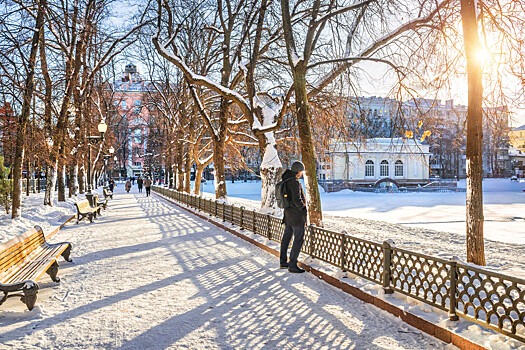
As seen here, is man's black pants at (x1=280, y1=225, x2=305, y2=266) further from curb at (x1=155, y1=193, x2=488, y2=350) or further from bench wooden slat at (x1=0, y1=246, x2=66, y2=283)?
bench wooden slat at (x1=0, y1=246, x2=66, y2=283)

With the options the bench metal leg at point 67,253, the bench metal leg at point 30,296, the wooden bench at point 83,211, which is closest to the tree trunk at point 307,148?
the bench metal leg at point 67,253

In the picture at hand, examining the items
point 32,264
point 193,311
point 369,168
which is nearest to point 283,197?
point 193,311

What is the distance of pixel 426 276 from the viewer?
507cm

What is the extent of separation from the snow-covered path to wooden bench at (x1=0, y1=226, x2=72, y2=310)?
251 millimetres

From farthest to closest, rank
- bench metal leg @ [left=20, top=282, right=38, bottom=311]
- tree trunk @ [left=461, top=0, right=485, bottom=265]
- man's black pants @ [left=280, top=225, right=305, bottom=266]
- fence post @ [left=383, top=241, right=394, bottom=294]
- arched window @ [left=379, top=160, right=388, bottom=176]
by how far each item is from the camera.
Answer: arched window @ [left=379, top=160, right=388, bottom=176]
man's black pants @ [left=280, top=225, right=305, bottom=266]
tree trunk @ [left=461, top=0, right=485, bottom=265]
fence post @ [left=383, top=241, right=394, bottom=294]
bench metal leg @ [left=20, top=282, right=38, bottom=311]

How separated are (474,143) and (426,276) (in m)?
3.01

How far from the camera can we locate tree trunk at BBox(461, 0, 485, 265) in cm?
706

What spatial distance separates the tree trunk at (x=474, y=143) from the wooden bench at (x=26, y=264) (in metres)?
6.46

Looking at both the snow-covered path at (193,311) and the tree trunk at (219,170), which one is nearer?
the snow-covered path at (193,311)

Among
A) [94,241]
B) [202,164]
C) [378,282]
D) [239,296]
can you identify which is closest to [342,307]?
[378,282]

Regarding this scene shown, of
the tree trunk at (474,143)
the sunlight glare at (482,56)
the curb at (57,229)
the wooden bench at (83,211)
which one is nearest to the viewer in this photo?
the tree trunk at (474,143)

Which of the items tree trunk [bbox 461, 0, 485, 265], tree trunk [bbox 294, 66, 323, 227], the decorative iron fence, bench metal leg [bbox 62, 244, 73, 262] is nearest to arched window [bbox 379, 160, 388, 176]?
the decorative iron fence

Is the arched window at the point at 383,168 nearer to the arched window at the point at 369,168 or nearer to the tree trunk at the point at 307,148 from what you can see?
the arched window at the point at 369,168

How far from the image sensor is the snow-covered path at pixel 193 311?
450 cm
